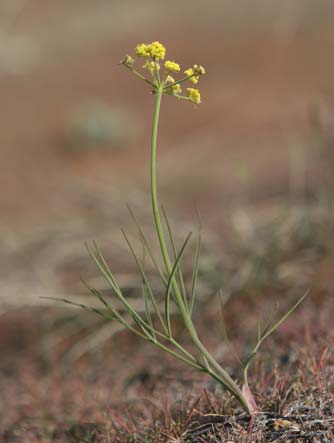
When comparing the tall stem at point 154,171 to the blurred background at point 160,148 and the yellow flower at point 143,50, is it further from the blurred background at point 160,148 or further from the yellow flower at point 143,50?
the blurred background at point 160,148

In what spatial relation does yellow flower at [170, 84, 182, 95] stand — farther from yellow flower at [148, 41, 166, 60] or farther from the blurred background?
the blurred background

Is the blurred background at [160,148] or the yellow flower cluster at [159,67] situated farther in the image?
the blurred background at [160,148]

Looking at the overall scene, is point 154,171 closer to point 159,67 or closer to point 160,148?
point 159,67

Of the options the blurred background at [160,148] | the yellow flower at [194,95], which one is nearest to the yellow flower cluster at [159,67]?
the yellow flower at [194,95]

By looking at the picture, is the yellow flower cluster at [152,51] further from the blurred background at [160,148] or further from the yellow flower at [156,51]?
the blurred background at [160,148]

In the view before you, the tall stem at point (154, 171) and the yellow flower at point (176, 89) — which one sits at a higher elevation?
the yellow flower at point (176, 89)

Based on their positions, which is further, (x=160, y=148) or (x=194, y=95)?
(x=160, y=148)

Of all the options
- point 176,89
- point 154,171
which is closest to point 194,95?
point 176,89

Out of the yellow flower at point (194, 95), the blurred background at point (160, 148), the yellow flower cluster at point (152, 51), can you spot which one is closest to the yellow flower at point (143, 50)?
the yellow flower cluster at point (152, 51)

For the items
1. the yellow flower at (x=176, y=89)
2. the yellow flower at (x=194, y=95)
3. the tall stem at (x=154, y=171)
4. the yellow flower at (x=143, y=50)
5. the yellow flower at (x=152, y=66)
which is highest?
the yellow flower at (x=143, y=50)
